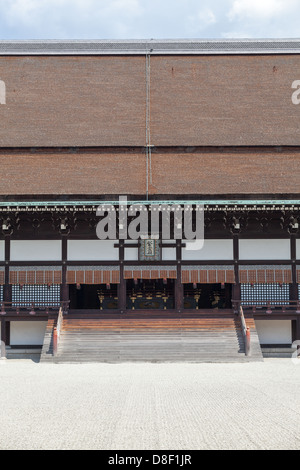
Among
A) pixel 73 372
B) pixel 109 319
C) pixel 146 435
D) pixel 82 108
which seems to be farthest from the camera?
pixel 82 108

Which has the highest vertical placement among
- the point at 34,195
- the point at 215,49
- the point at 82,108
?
the point at 215,49

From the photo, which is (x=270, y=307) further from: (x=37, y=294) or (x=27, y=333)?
(x=27, y=333)

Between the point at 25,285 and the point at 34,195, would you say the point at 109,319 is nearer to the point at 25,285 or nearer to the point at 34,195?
the point at 25,285

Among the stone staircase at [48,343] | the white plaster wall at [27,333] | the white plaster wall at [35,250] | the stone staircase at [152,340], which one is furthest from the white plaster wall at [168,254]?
the white plaster wall at [27,333]

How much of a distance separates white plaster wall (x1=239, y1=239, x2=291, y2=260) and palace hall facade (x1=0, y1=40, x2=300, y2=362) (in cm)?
5

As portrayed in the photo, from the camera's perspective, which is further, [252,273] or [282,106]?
[282,106]

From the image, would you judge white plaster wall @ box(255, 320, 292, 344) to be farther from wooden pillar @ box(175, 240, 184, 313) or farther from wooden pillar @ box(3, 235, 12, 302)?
wooden pillar @ box(3, 235, 12, 302)

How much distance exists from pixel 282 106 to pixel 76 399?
17266 millimetres

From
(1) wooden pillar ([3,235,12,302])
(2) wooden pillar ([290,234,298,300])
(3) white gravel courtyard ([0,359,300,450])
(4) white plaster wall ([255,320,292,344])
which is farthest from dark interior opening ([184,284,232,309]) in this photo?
(3) white gravel courtyard ([0,359,300,450])

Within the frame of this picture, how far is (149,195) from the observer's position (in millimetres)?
20719

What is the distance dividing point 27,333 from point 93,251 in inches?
150

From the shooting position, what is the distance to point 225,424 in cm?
799

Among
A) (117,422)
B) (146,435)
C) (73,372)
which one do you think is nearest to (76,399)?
(117,422)

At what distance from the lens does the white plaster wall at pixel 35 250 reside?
64.3 ft
